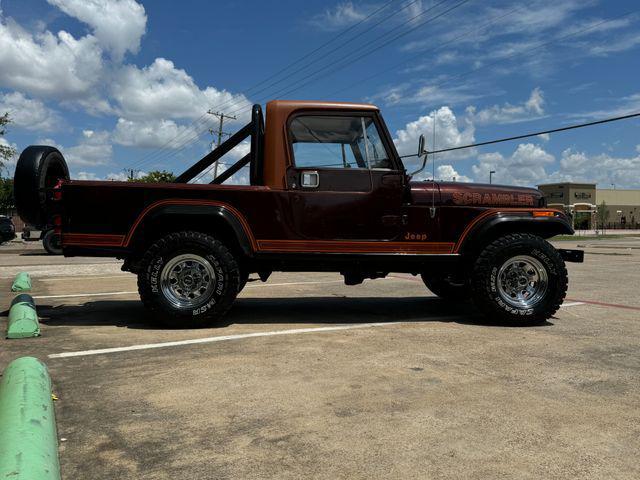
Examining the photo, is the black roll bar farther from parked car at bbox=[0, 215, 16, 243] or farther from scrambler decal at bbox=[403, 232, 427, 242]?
parked car at bbox=[0, 215, 16, 243]

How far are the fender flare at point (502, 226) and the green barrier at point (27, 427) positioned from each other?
427 centimetres

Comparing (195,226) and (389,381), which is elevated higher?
(195,226)

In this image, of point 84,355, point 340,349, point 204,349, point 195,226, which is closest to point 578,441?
point 340,349

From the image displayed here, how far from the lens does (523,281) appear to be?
574 cm

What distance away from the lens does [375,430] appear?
2.69 m

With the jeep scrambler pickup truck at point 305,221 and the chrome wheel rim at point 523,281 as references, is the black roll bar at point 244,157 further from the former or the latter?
the chrome wheel rim at point 523,281

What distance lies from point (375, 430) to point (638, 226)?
101m

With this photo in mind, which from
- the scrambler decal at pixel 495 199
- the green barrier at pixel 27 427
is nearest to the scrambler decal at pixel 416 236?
the scrambler decal at pixel 495 199

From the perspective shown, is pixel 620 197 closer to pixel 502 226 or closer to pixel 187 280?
pixel 502 226

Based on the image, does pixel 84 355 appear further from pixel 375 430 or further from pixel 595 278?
pixel 595 278

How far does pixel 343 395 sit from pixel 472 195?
129 inches

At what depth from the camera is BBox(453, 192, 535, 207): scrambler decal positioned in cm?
564

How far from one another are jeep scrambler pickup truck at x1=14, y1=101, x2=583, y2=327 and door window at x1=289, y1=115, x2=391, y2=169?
11 millimetres

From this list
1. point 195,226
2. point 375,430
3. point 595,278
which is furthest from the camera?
point 595,278
